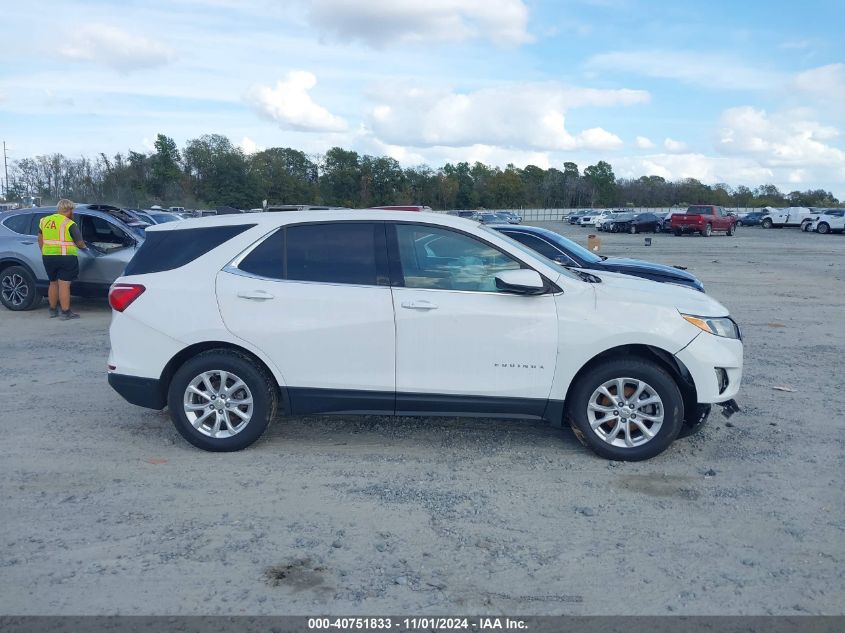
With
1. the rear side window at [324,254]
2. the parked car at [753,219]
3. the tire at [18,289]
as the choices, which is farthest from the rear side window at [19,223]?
the parked car at [753,219]

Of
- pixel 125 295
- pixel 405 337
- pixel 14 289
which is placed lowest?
pixel 14 289

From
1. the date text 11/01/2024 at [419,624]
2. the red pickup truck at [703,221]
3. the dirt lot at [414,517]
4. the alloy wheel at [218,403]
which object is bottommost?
the date text 11/01/2024 at [419,624]

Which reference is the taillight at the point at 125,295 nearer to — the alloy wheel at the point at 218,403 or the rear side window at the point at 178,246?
the rear side window at the point at 178,246

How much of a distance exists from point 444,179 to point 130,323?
103454 mm

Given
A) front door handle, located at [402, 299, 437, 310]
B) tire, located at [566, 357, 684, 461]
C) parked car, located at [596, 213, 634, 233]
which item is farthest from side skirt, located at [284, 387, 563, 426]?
parked car, located at [596, 213, 634, 233]

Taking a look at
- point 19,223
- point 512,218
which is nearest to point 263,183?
point 512,218

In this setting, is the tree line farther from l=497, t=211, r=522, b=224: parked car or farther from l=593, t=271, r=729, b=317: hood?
l=593, t=271, r=729, b=317: hood

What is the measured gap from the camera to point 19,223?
12516 millimetres

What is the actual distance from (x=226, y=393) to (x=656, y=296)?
11.0ft

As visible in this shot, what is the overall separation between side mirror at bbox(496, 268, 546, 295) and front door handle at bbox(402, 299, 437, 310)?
51cm

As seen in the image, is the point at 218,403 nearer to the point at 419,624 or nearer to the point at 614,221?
the point at 419,624

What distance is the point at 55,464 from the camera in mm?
5457

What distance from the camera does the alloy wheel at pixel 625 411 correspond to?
Answer: 5434mm

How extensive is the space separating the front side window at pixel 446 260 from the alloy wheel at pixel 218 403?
1.54 meters
